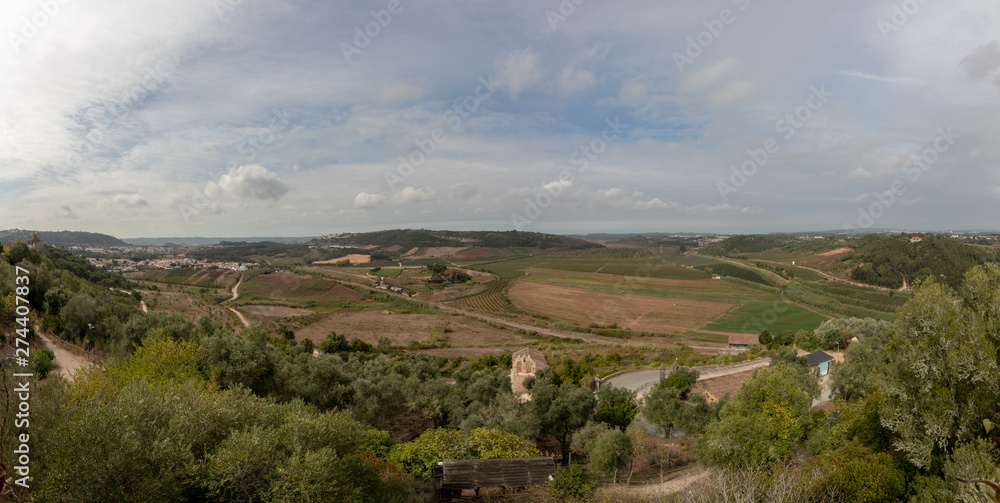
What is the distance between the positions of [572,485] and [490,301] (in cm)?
7704

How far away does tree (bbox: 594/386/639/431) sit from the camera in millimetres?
24234

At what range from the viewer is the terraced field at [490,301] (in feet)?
275

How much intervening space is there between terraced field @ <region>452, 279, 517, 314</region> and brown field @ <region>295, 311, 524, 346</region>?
9503 millimetres

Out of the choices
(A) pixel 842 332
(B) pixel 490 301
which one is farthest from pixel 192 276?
(A) pixel 842 332

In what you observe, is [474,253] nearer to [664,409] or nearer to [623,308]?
[623,308]

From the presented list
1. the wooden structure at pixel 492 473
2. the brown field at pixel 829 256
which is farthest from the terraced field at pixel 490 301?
the brown field at pixel 829 256

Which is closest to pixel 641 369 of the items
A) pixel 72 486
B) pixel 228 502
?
pixel 228 502

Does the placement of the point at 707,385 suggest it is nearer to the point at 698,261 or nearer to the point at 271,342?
the point at 271,342

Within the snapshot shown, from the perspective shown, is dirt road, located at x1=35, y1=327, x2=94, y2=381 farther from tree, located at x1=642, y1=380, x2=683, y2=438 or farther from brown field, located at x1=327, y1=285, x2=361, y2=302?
brown field, located at x1=327, y1=285, x2=361, y2=302

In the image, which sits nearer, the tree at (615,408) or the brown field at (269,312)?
the tree at (615,408)

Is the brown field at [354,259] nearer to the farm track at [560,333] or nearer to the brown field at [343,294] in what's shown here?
the brown field at [343,294]

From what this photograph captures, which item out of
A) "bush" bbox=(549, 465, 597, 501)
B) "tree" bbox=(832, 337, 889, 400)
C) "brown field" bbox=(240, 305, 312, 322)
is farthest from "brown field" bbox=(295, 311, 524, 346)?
"bush" bbox=(549, 465, 597, 501)

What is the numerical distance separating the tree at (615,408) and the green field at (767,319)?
42911 millimetres

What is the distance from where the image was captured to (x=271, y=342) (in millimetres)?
48531
